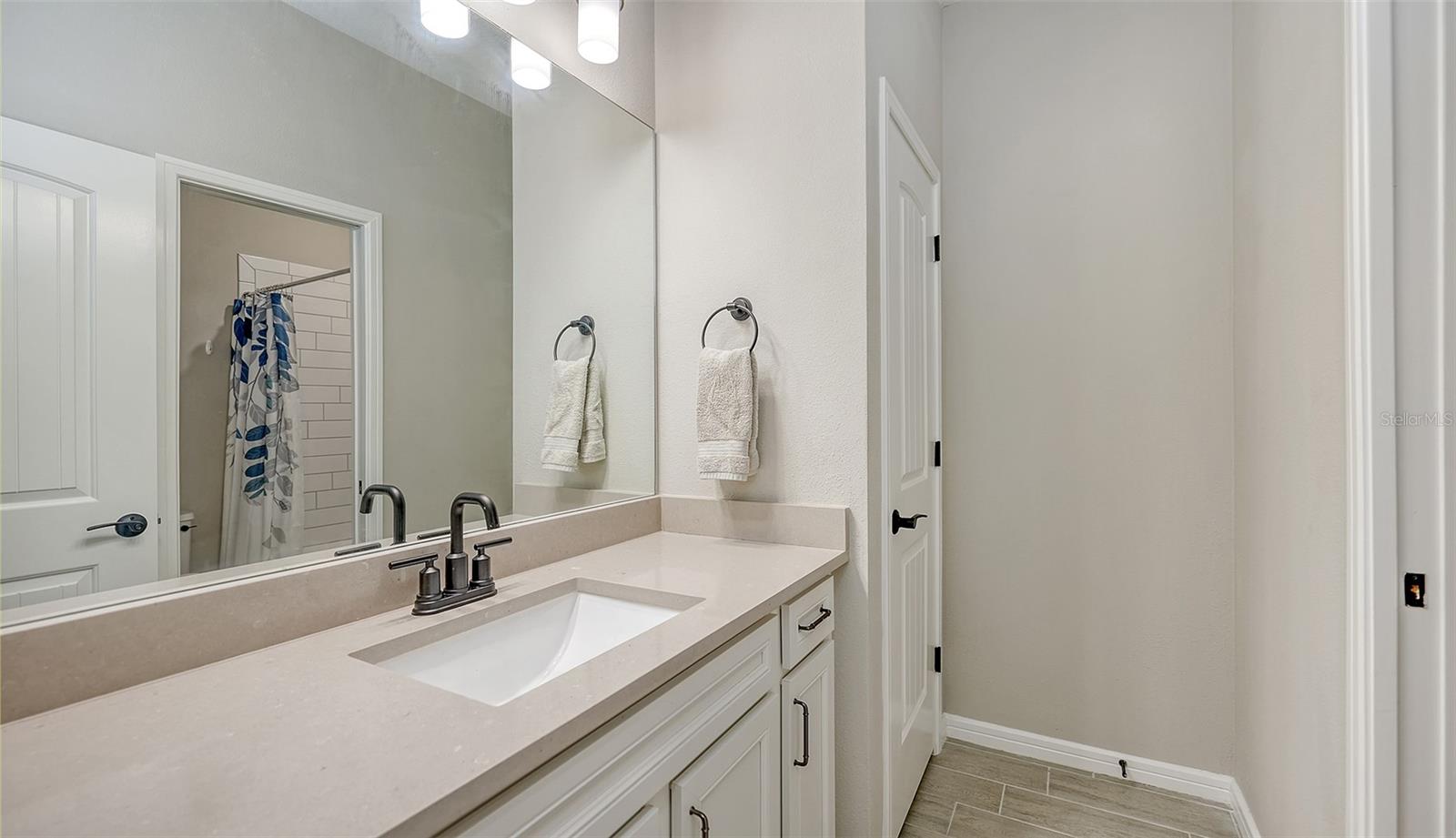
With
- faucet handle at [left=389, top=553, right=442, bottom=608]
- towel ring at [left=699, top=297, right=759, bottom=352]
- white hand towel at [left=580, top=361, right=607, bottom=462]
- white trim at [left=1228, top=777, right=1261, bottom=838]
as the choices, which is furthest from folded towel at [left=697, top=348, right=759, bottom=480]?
white trim at [left=1228, top=777, right=1261, bottom=838]

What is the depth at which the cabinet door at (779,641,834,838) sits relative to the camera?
120 centimetres

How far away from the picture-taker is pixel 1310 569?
1214 millimetres

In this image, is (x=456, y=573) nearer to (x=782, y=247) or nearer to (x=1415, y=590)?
(x=782, y=247)

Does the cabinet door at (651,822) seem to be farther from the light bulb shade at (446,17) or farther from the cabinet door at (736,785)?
the light bulb shade at (446,17)

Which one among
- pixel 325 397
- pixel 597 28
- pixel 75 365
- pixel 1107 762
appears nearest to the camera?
pixel 75 365

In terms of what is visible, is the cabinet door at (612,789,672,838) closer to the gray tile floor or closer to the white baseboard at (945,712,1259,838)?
the gray tile floor

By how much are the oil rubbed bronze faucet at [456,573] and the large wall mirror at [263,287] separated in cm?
11

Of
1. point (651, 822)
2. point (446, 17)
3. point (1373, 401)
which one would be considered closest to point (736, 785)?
point (651, 822)

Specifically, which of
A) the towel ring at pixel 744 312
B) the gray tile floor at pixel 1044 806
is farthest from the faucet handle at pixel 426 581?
the gray tile floor at pixel 1044 806

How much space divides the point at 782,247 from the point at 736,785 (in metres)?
1.22

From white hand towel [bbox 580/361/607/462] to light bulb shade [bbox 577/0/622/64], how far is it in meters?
0.77

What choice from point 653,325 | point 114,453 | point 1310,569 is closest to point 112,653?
point 114,453

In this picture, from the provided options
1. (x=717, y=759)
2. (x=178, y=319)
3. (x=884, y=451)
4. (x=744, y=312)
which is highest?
(x=744, y=312)

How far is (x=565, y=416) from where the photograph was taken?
5.10ft
